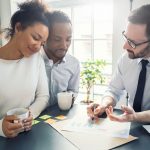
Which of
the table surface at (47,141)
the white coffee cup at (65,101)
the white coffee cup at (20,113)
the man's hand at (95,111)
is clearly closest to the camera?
the table surface at (47,141)

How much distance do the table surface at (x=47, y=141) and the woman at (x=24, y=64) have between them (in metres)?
0.22

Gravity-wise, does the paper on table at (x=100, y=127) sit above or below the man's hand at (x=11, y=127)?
below

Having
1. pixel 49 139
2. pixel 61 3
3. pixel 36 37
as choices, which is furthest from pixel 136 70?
pixel 61 3

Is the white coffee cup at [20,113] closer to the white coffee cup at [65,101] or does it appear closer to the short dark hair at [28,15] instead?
the white coffee cup at [65,101]

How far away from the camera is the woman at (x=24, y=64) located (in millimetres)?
1344

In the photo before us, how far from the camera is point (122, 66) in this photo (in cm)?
178

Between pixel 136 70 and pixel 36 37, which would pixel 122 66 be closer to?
pixel 136 70

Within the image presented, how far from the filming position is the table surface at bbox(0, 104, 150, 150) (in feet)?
3.09

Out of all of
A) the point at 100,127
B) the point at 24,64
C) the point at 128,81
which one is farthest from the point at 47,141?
the point at 128,81

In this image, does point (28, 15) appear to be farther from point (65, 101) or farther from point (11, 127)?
point (11, 127)

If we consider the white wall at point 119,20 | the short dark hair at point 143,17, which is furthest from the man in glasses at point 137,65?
the white wall at point 119,20

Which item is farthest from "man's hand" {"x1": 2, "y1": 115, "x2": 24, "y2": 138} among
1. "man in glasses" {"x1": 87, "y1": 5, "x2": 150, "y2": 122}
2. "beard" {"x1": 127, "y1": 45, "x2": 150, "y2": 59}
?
"beard" {"x1": 127, "y1": 45, "x2": 150, "y2": 59}

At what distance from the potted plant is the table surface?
208 centimetres

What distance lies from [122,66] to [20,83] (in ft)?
2.77
